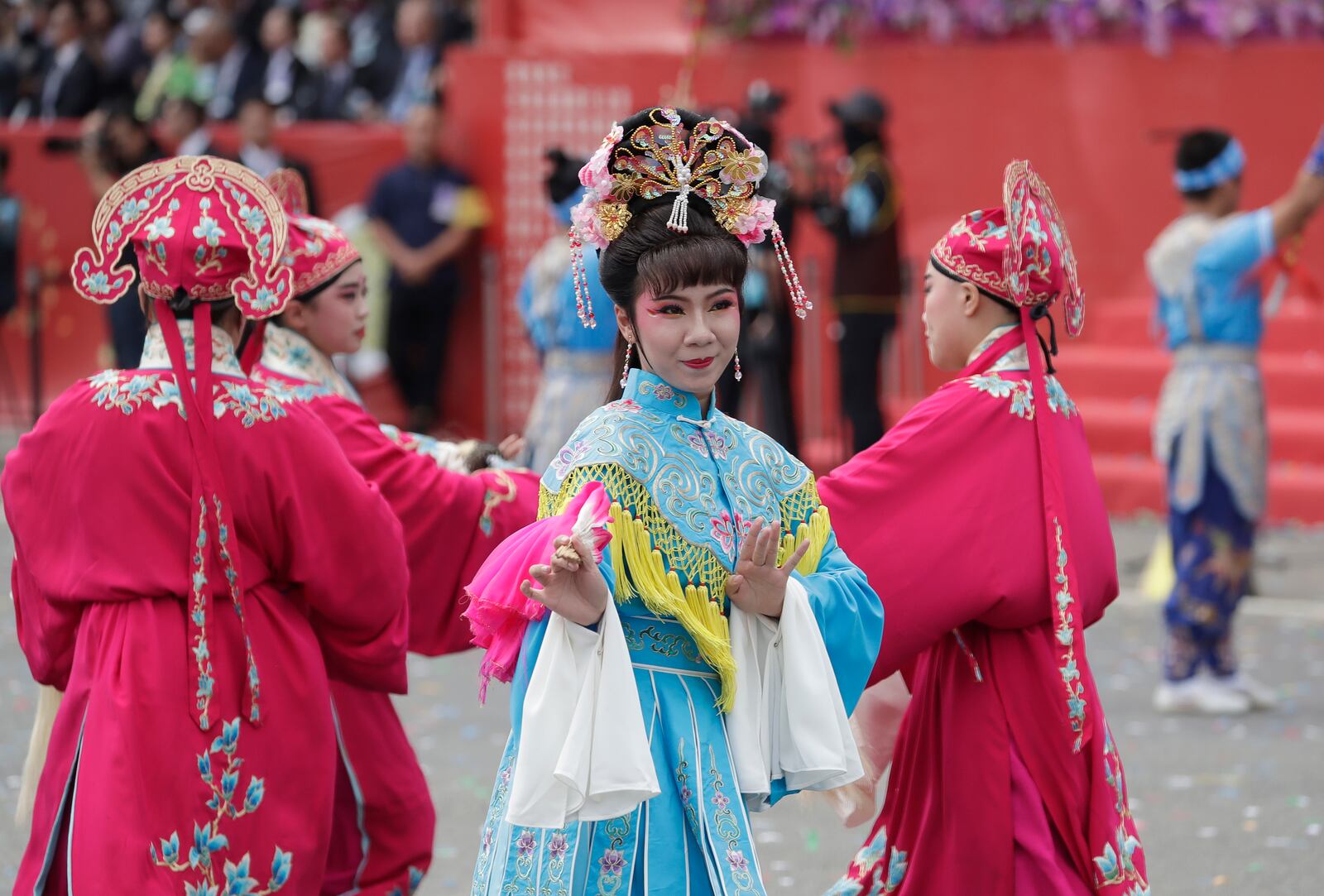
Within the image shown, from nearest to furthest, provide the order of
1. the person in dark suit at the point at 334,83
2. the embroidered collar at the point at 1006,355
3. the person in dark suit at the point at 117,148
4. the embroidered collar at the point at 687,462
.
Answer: the embroidered collar at the point at 687,462, the embroidered collar at the point at 1006,355, the person in dark suit at the point at 117,148, the person in dark suit at the point at 334,83

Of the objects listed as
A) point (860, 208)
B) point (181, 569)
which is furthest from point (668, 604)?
point (860, 208)

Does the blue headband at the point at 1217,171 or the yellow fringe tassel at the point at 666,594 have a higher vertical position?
the blue headband at the point at 1217,171

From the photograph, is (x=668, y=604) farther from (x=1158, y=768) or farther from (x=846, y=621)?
(x=1158, y=768)

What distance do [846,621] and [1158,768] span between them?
3231 millimetres

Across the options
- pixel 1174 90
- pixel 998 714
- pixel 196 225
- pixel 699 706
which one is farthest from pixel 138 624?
pixel 1174 90

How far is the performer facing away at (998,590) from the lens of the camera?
153 inches

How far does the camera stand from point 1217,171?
6.98 m

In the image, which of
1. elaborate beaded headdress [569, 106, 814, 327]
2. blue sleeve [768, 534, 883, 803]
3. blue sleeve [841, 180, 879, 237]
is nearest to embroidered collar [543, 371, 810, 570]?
blue sleeve [768, 534, 883, 803]

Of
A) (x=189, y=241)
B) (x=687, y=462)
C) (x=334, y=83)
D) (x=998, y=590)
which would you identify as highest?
(x=334, y=83)

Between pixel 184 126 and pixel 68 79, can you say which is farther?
pixel 68 79

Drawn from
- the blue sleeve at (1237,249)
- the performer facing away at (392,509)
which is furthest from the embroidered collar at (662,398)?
the blue sleeve at (1237,249)

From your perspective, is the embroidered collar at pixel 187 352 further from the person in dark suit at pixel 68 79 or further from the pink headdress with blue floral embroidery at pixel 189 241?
the person in dark suit at pixel 68 79

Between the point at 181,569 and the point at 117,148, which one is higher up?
the point at 117,148

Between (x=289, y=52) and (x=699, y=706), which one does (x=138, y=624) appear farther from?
(x=289, y=52)
